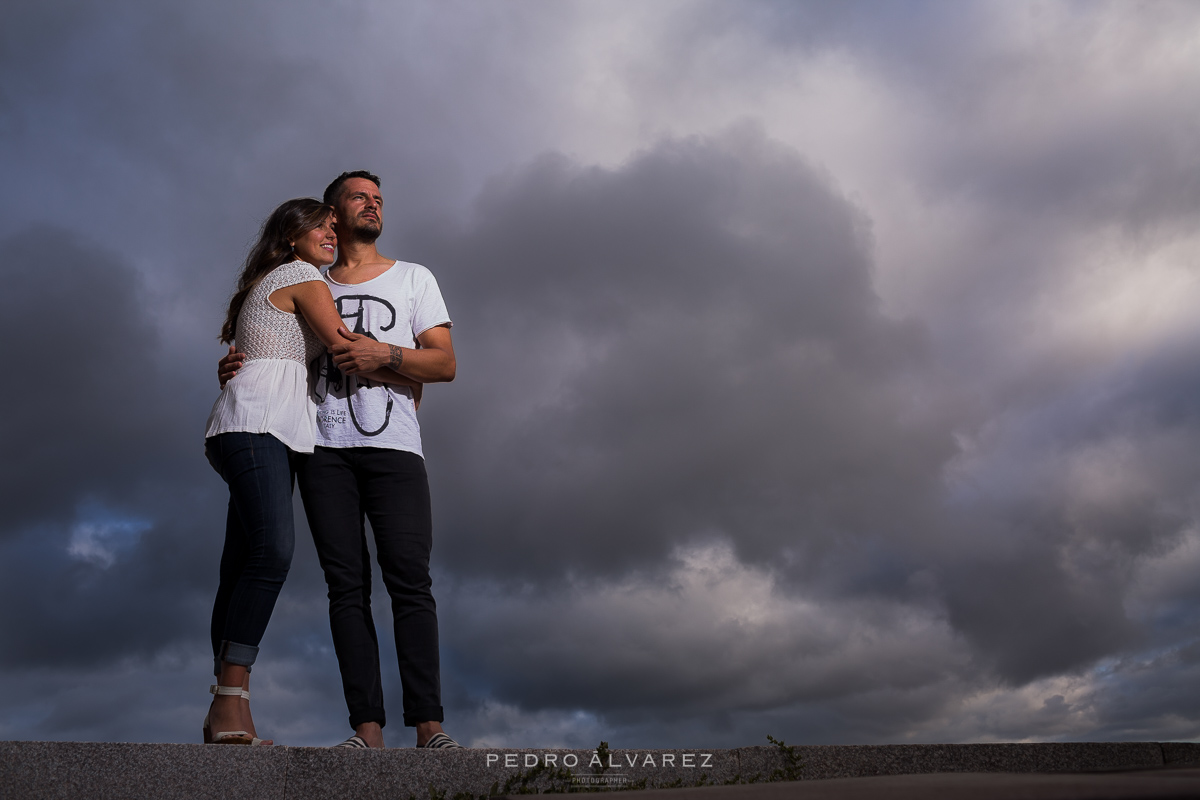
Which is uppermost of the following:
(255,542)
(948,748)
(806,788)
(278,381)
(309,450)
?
(278,381)

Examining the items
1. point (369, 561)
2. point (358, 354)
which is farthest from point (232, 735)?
point (358, 354)

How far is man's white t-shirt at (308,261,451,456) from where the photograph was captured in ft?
13.6

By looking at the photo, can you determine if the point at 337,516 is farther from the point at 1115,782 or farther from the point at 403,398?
the point at 1115,782

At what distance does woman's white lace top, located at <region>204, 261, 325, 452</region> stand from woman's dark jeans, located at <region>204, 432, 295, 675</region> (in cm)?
8

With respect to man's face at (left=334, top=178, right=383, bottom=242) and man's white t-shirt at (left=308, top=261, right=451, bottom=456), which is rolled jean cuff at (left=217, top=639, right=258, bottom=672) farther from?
man's face at (left=334, top=178, right=383, bottom=242)

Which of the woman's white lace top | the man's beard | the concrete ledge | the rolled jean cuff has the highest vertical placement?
the man's beard

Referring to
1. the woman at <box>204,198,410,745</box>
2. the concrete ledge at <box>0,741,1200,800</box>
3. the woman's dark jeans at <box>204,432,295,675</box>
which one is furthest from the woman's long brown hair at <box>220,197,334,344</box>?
the concrete ledge at <box>0,741,1200,800</box>

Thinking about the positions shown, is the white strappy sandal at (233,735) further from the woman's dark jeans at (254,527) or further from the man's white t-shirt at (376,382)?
the man's white t-shirt at (376,382)

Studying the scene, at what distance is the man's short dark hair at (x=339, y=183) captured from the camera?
488cm

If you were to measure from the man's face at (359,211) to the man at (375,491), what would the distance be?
351 mm

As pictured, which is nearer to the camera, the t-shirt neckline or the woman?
the woman

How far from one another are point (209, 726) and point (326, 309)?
1.93 meters

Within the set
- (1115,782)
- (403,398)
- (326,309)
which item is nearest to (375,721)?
(403,398)

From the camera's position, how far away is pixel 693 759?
3717mm
